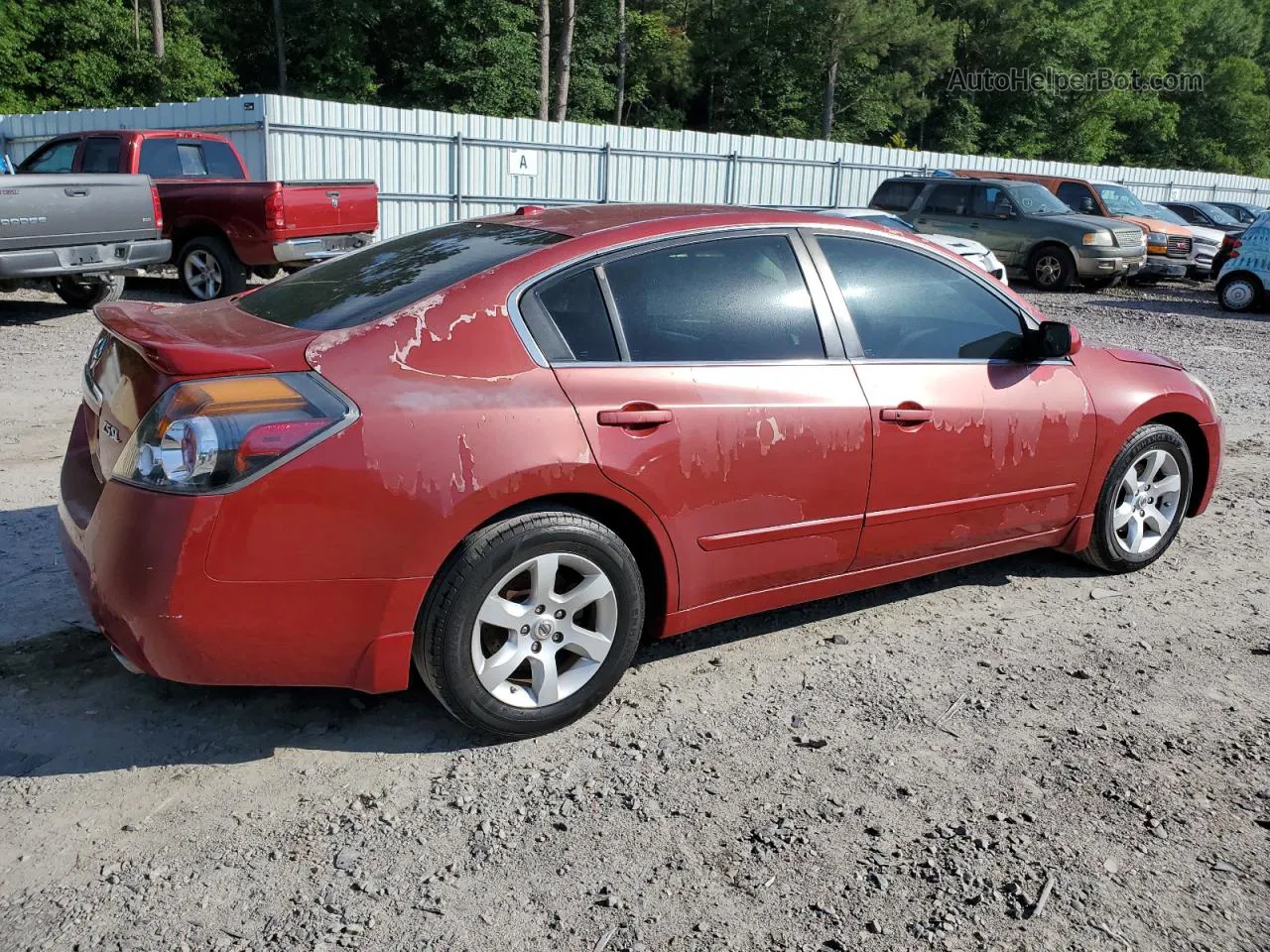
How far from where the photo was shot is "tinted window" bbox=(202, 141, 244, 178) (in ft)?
42.3

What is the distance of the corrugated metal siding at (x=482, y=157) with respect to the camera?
56.3ft

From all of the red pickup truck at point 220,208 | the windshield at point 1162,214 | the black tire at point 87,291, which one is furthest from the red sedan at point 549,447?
the windshield at point 1162,214

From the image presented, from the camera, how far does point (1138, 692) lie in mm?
3861

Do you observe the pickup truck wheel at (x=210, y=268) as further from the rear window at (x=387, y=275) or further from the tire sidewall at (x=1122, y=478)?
the tire sidewall at (x=1122, y=478)

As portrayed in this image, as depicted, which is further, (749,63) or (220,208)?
(749,63)

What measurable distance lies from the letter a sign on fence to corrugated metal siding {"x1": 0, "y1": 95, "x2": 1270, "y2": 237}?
0.31 feet

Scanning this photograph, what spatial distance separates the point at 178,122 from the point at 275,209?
8.24 meters

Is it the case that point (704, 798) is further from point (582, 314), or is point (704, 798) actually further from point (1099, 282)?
point (1099, 282)

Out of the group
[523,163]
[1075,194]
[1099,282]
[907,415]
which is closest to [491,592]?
[907,415]

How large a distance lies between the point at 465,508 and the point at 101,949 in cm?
132

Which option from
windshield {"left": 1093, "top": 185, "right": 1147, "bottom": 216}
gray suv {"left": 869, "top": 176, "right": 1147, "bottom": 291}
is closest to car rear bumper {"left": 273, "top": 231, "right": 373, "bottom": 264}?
gray suv {"left": 869, "top": 176, "right": 1147, "bottom": 291}

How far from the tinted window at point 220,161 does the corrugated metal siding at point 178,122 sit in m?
3.77

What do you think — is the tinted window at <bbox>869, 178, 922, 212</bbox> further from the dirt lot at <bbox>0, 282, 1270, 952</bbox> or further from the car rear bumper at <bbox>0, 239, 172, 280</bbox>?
the dirt lot at <bbox>0, 282, 1270, 952</bbox>

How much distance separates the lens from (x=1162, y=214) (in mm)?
22125
